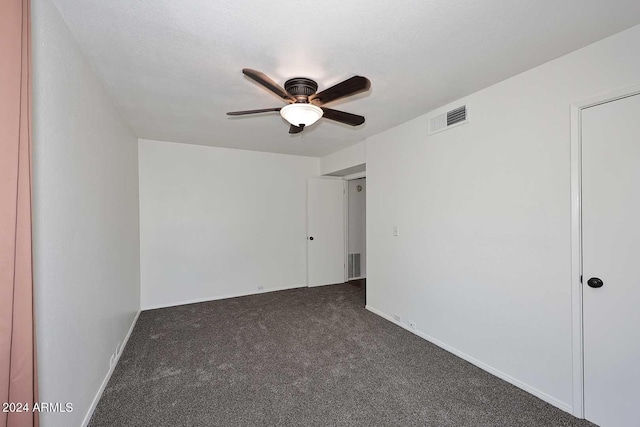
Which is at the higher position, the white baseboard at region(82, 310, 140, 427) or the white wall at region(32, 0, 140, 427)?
the white wall at region(32, 0, 140, 427)

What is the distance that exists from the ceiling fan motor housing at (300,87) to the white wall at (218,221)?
2775 millimetres

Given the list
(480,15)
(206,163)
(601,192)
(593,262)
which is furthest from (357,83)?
(206,163)

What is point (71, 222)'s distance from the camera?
1.63 metres

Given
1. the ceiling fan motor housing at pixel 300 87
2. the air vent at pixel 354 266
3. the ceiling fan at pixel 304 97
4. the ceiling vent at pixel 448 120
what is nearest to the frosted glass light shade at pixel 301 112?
the ceiling fan at pixel 304 97

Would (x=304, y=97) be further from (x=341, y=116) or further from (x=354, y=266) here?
(x=354, y=266)

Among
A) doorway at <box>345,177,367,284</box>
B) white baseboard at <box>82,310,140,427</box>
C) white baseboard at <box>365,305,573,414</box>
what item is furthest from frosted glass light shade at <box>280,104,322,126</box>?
doorway at <box>345,177,367,284</box>

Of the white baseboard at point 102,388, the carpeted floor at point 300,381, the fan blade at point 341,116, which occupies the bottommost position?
the carpeted floor at point 300,381

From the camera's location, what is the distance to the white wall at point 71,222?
131 cm

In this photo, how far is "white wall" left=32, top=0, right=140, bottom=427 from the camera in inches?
51.7

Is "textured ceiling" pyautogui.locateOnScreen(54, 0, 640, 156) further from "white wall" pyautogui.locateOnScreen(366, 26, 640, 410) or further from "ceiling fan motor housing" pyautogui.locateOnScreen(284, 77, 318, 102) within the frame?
"white wall" pyautogui.locateOnScreen(366, 26, 640, 410)

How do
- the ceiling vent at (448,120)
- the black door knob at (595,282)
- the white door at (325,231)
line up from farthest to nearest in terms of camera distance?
the white door at (325,231)
the ceiling vent at (448,120)
the black door knob at (595,282)

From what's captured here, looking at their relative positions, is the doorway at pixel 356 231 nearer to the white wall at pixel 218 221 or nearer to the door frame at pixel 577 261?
the white wall at pixel 218 221

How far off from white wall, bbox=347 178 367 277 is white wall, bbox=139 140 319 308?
3.60 feet

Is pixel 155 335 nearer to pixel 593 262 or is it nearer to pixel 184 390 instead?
pixel 184 390
